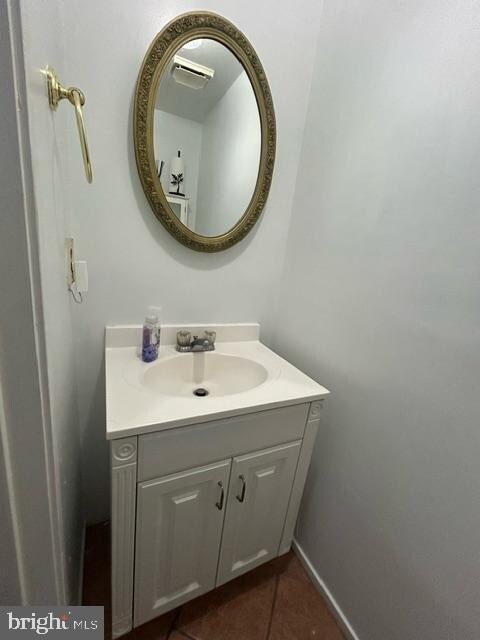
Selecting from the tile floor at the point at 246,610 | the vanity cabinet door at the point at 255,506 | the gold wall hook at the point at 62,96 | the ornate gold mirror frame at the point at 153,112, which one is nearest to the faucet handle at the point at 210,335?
the ornate gold mirror frame at the point at 153,112

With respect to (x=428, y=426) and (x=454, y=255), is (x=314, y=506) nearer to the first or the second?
(x=428, y=426)

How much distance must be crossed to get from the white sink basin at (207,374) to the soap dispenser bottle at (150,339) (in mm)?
34

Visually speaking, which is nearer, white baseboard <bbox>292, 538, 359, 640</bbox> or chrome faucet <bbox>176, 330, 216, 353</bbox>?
white baseboard <bbox>292, 538, 359, 640</bbox>

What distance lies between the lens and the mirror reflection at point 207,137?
888 mm

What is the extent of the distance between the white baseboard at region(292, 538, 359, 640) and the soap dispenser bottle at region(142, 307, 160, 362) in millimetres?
1008

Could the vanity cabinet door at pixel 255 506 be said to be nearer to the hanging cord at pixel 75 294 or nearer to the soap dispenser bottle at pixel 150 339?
the soap dispenser bottle at pixel 150 339

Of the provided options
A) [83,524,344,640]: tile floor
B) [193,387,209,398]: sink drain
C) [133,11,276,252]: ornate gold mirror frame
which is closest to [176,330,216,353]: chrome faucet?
[193,387,209,398]: sink drain

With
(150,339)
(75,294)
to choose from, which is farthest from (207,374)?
(75,294)

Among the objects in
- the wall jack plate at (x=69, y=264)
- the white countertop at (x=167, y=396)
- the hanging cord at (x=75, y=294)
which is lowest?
the white countertop at (x=167, y=396)

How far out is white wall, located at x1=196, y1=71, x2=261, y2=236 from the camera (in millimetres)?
966

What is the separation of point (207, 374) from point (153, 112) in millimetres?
897

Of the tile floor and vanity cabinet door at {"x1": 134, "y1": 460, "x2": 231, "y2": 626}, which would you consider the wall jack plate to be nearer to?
vanity cabinet door at {"x1": 134, "y1": 460, "x2": 231, "y2": 626}

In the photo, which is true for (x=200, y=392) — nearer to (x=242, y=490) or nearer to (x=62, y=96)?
(x=242, y=490)

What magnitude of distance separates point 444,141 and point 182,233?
30.6 inches
